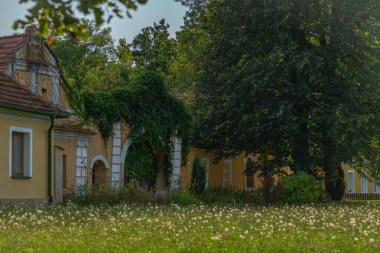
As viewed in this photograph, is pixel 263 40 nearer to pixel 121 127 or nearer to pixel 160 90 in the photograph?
pixel 160 90

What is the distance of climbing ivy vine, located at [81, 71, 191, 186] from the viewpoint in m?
32.0

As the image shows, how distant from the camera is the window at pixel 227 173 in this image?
44312 mm

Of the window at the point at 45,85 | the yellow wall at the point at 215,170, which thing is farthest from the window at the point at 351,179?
the window at the point at 45,85

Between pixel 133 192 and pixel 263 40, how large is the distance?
11.6m

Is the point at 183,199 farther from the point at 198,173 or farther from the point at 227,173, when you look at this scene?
the point at 227,173

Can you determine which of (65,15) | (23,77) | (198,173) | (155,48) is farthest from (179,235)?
(155,48)

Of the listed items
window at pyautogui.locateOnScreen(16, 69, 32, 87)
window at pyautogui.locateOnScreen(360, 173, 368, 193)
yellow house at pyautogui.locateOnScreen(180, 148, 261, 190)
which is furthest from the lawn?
window at pyautogui.locateOnScreen(360, 173, 368, 193)

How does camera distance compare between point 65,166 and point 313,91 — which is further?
point 313,91

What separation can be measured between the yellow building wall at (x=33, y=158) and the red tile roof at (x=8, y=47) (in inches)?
198

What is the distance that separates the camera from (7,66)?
95.7 ft

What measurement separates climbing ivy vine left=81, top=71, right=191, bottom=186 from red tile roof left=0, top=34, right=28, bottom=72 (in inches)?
132

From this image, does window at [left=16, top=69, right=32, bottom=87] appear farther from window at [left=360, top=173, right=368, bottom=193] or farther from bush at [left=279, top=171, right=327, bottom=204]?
window at [left=360, top=173, right=368, bottom=193]

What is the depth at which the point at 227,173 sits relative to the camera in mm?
44688

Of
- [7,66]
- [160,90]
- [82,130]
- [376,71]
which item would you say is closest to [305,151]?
[376,71]
